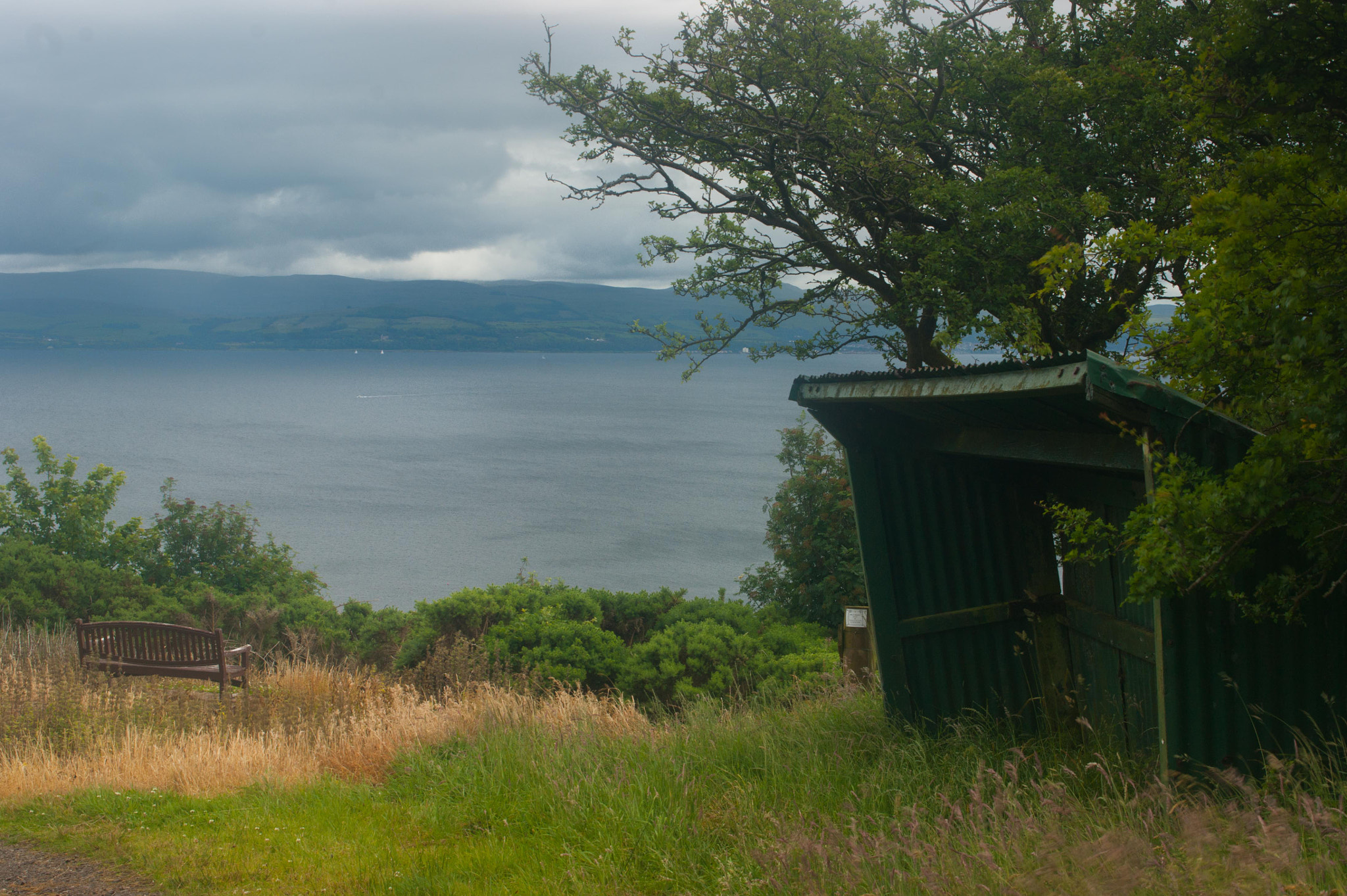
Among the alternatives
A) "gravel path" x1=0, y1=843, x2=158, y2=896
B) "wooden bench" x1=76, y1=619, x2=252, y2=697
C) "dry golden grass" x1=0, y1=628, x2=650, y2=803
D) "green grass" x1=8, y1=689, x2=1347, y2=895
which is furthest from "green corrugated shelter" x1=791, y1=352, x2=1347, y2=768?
"wooden bench" x1=76, y1=619, x2=252, y2=697

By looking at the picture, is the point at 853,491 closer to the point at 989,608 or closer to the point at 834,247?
the point at 989,608

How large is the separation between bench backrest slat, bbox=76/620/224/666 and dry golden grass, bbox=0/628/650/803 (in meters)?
0.69

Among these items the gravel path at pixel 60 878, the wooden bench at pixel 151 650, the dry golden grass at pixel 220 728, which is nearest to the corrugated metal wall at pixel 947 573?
the dry golden grass at pixel 220 728

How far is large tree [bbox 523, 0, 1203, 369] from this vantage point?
10039 mm

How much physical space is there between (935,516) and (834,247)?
6.89m

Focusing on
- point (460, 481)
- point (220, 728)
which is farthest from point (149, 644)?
point (460, 481)

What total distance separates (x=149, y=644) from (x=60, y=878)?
21.2 feet

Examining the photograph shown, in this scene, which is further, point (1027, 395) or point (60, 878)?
point (60, 878)

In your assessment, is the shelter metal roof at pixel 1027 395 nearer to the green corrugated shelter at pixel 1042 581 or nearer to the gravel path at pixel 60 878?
the green corrugated shelter at pixel 1042 581

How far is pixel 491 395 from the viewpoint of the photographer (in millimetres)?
197125

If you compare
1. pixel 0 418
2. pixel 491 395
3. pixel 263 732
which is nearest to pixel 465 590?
pixel 263 732

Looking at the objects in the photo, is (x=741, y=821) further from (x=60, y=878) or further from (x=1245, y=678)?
(x=60, y=878)

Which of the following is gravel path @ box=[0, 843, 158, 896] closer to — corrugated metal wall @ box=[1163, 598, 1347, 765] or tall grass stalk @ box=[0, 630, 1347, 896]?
tall grass stalk @ box=[0, 630, 1347, 896]

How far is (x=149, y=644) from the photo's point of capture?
10.8m
